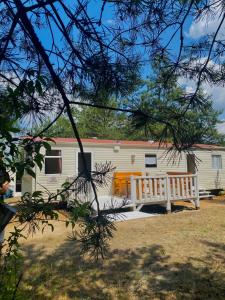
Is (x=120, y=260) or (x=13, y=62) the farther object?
(x=120, y=260)

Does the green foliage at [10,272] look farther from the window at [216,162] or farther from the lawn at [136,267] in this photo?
the window at [216,162]

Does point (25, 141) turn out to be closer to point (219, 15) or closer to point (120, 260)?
point (219, 15)

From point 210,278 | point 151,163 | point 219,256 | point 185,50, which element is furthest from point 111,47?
point 151,163

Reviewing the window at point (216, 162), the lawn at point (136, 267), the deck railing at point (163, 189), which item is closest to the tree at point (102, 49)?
the lawn at point (136, 267)

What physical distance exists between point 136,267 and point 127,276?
1.13 feet

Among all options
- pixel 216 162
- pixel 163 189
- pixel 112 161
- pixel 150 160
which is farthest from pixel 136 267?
pixel 216 162

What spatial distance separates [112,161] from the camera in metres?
12.6

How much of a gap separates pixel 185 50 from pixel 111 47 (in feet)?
2.11

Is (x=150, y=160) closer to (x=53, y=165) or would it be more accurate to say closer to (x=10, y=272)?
(x=53, y=165)

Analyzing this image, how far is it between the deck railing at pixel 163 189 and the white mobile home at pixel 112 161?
679 millimetres

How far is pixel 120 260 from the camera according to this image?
189 inches

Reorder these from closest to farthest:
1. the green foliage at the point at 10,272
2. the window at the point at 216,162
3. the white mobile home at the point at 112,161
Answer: the green foliage at the point at 10,272 → the white mobile home at the point at 112,161 → the window at the point at 216,162

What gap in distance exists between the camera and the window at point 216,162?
15.1 meters

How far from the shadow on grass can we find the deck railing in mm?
4269
